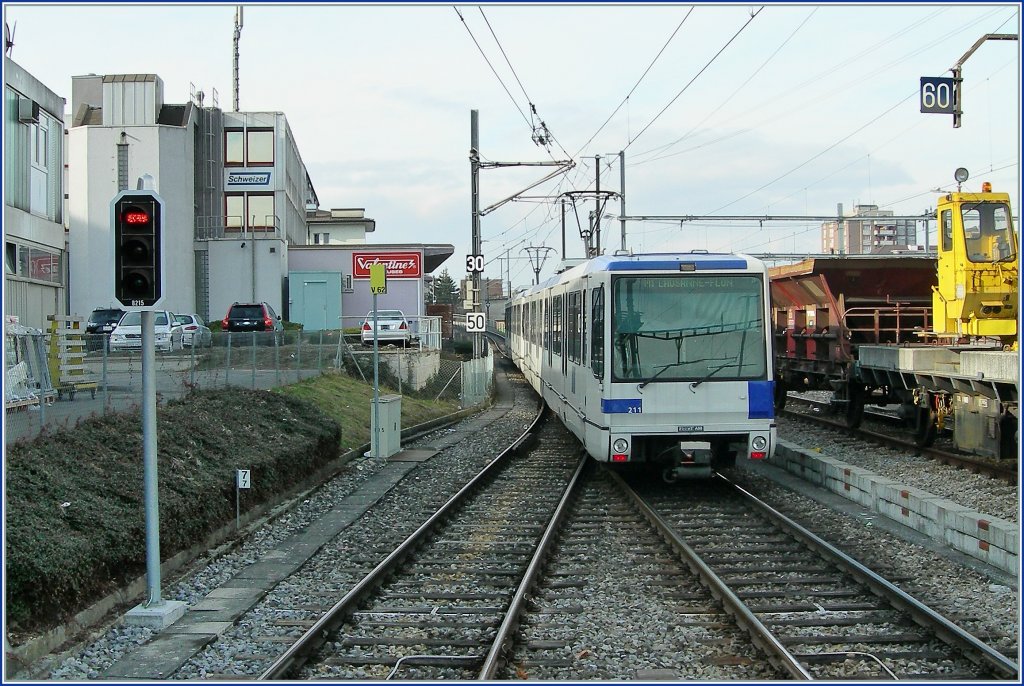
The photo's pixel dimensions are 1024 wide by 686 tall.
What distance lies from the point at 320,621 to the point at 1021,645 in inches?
184

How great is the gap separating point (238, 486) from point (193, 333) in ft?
44.5

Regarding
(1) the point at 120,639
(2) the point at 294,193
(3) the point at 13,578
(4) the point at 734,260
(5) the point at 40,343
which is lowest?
(1) the point at 120,639

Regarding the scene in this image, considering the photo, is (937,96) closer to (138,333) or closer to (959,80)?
(959,80)

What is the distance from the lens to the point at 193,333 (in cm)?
2322

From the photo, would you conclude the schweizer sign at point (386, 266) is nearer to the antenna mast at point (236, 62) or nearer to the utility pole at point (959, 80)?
the utility pole at point (959, 80)

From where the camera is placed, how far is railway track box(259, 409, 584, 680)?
21.1 feet

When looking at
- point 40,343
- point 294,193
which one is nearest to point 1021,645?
point 40,343

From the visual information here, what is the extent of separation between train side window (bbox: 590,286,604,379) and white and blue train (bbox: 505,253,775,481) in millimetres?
26

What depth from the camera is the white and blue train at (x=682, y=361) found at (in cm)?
1213

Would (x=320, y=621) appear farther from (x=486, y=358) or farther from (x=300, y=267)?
(x=300, y=267)

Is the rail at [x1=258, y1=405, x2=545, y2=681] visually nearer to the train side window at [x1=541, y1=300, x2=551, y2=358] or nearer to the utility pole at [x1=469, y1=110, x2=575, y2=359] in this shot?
the train side window at [x1=541, y1=300, x2=551, y2=358]

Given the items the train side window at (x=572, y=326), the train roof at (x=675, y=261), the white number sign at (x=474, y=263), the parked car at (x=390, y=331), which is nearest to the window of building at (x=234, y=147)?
the parked car at (x=390, y=331)

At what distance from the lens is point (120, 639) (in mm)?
7055

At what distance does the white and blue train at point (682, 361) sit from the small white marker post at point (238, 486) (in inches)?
174
